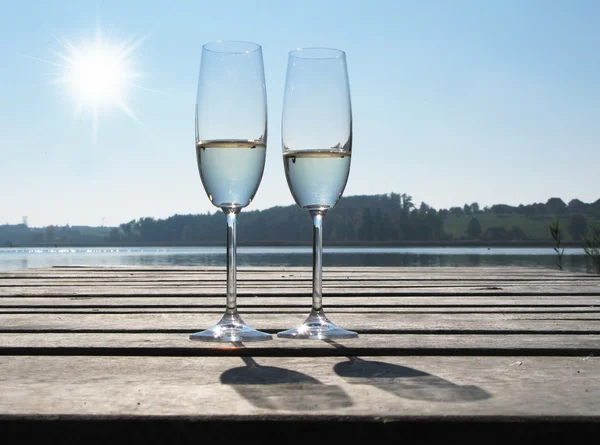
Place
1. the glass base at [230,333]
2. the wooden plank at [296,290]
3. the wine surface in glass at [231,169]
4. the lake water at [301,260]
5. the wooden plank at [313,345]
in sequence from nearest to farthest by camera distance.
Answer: the wooden plank at [313,345] → the glass base at [230,333] → the wine surface in glass at [231,169] → the wooden plank at [296,290] → the lake water at [301,260]

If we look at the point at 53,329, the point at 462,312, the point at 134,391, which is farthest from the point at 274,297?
the point at 134,391

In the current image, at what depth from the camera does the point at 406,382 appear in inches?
34.8

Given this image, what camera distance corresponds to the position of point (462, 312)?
1713 millimetres

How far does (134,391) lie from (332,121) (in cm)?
76

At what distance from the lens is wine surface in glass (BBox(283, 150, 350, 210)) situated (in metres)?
1.41

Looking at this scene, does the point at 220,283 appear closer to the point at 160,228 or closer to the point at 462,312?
the point at 462,312

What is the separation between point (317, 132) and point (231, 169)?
0.66 ft

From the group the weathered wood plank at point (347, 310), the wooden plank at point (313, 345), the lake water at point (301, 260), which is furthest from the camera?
the lake water at point (301, 260)

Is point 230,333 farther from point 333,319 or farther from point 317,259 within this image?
point 333,319

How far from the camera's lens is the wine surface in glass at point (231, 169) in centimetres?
135

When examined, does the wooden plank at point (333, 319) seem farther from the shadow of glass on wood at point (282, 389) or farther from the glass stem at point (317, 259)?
the shadow of glass on wood at point (282, 389)

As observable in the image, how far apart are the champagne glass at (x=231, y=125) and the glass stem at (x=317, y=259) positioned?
16 centimetres

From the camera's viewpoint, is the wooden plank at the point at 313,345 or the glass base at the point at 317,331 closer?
the wooden plank at the point at 313,345

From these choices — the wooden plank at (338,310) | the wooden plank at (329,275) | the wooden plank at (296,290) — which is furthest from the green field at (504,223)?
the wooden plank at (338,310)
